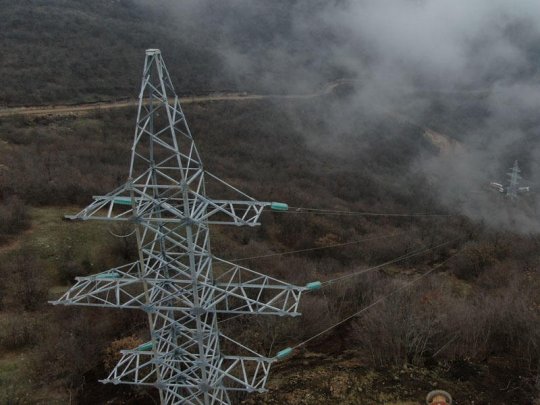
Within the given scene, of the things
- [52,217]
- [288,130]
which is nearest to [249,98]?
[288,130]

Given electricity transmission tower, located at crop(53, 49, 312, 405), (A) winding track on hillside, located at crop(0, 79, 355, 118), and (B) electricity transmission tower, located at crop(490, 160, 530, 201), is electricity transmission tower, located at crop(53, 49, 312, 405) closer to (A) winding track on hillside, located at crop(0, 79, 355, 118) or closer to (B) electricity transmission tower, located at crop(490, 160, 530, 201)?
(A) winding track on hillside, located at crop(0, 79, 355, 118)

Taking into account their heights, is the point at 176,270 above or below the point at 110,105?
above

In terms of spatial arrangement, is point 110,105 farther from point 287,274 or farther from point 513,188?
point 513,188

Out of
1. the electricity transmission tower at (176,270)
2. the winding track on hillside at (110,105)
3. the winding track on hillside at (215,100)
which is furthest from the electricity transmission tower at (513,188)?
the electricity transmission tower at (176,270)

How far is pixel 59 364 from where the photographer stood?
52.6 feet

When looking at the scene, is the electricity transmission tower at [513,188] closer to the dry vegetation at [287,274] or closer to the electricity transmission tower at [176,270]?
the dry vegetation at [287,274]

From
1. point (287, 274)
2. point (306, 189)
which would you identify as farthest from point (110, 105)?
point (287, 274)

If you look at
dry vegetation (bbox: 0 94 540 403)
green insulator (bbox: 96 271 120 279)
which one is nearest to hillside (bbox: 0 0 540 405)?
dry vegetation (bbox: 0 94 540 403)

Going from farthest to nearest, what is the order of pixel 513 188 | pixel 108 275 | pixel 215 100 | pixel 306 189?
pixel 215 100, pixel 513 188, pixel 306 189, pixel 108 275

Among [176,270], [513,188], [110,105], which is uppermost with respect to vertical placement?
[176,270]

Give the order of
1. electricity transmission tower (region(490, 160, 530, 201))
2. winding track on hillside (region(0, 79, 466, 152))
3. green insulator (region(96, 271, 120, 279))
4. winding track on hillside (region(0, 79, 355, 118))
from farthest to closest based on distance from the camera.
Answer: electricity transmission tower (region(490, 160, 530, 201))
winding track on hillside (region(0, 79, 466, 152))
winding track on hillside (region(0, 79, 355, 118))
green insulator (region(96, 271, 120, 279))

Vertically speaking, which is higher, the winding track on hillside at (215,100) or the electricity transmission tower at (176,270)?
the electricity transmission tower at (176,270)

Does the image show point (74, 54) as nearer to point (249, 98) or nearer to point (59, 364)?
point (249, 98)

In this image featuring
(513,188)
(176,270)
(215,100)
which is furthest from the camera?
(215,100)
